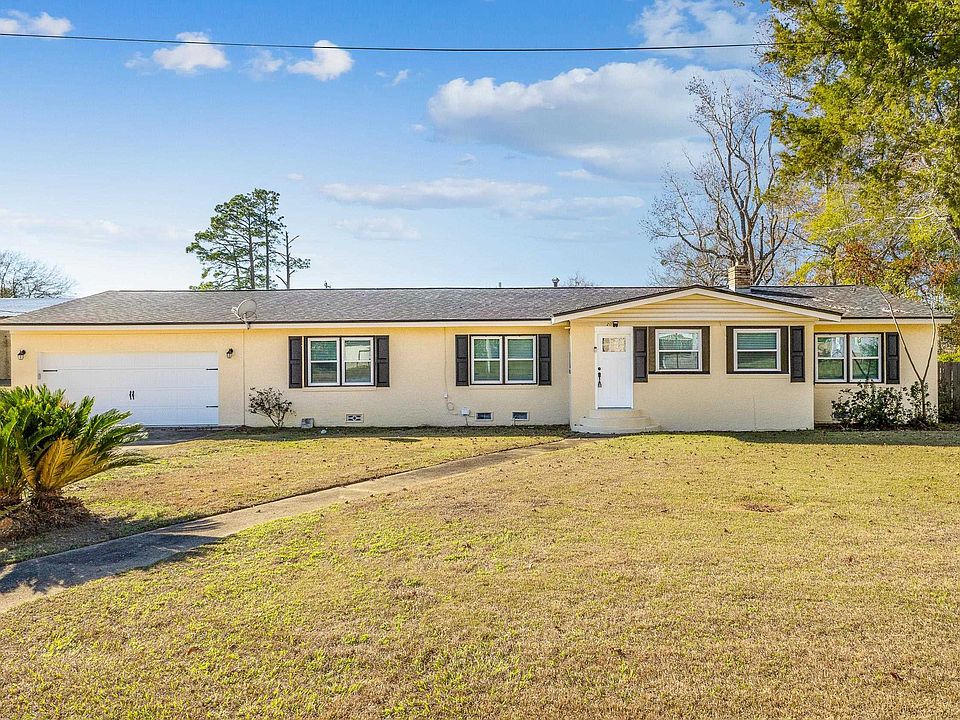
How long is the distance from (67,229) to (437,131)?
18.5 meters

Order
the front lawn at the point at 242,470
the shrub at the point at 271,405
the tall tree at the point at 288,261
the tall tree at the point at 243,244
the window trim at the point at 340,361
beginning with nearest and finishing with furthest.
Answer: the front lawn at the point at 242,470, the shrub at the point at 271,405, the window trim at the point at 340,361, the tall tree at the point at 243,244, the tall tree at the point at 288,261

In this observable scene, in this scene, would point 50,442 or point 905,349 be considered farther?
point 905,349

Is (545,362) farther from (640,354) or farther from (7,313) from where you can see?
(7,313)

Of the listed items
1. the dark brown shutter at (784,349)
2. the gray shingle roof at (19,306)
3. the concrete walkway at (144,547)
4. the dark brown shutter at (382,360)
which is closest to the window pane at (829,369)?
the dark brown shutter at (784,349)

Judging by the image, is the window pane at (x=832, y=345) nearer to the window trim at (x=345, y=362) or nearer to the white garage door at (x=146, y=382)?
the window trim at (x=345, y=362)

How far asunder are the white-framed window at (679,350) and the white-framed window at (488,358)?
371cm

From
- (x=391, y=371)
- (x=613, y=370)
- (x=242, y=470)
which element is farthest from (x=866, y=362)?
(x=242, y=470)

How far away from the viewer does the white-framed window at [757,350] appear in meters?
14.7

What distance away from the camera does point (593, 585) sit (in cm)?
464

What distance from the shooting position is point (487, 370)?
1592cm

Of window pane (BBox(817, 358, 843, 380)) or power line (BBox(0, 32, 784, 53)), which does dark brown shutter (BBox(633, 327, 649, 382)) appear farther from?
power line (BBox(0, 32, 784, 53))

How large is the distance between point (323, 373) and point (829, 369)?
12.1 m

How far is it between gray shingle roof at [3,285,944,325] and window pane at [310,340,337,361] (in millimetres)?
586

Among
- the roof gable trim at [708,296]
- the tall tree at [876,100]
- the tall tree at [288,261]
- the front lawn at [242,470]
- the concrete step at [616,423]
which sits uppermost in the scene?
the tall tree at [288,261]
